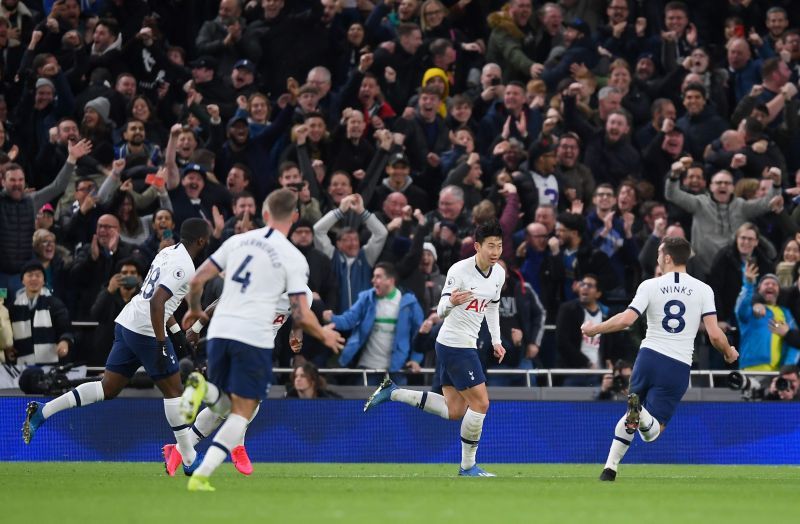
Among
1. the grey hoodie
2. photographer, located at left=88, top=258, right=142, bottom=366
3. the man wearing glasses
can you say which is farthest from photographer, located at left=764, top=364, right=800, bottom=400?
photographer, located at left=88, top=258, right=142, bottom=366

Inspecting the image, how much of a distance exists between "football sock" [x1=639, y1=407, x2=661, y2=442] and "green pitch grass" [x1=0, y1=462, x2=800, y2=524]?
0.47m

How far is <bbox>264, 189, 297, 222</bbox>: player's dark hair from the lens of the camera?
11.2 m

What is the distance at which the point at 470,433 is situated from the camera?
14539 millimetres

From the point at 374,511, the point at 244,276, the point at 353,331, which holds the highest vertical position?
the point at 244,276

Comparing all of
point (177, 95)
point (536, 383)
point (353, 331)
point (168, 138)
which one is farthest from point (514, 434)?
point (177, 95)

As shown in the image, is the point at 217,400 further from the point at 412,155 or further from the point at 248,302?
the point at 412,155

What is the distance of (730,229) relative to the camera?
64.8ft

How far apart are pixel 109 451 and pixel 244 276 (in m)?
7.11

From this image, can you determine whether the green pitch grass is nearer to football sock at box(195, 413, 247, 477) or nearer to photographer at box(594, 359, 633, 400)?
football sock at box(195, 413, 247, 477)

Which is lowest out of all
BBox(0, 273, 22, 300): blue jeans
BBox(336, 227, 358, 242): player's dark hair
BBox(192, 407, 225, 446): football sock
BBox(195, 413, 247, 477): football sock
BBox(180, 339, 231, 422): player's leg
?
BBox(192, 407, 225, 446): football sock

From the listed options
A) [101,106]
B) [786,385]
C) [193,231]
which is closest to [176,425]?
[193,231]

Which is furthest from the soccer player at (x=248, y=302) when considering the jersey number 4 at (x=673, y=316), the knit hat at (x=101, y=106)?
the knit hat at (x=101, y=106)

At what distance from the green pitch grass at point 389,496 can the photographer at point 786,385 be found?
7.06 ft

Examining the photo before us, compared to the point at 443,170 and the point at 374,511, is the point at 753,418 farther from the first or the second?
the point at 374,511
